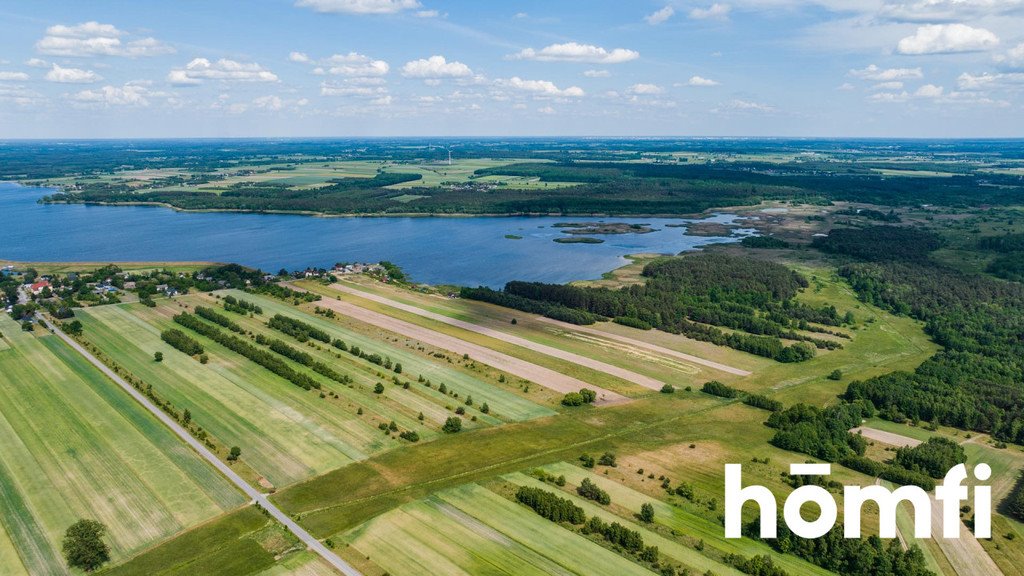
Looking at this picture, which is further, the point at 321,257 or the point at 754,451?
the point at 321,257

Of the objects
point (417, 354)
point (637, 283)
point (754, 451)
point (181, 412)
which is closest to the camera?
point (754, 451)

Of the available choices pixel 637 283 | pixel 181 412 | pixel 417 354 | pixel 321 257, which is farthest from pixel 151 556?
pixel 321 257

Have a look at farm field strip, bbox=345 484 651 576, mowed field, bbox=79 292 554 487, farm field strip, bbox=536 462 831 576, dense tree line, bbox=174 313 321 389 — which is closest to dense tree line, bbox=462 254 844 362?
mowed field, bbox=79 292 554 487

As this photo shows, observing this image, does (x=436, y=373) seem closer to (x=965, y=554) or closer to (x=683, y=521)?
(x=683, y=521)


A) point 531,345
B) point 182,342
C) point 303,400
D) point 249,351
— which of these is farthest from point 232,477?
point 531,345

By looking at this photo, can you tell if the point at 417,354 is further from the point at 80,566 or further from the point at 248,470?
the point at 80,566

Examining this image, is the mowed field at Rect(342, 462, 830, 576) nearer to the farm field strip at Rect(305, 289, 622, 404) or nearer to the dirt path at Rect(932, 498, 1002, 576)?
the dirt path at Rect(932, 498, 1002, 576)
